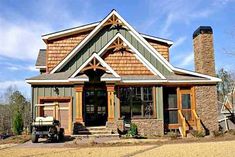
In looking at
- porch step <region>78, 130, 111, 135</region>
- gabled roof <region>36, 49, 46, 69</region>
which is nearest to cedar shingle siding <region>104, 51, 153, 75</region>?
porch step <region>78, 130, 111, 135</region>

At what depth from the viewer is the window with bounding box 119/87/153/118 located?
18391mm

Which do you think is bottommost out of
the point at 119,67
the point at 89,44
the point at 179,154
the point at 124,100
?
the point at 179,154

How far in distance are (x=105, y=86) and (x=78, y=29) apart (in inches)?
185

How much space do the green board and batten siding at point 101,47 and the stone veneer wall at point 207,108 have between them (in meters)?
2.45

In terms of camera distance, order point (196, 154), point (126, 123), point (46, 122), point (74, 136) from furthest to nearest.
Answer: point (126, 123), point (74, 136), point (46, 122), point (196, 154)

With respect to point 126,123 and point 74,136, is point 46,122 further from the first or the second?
point 126,123

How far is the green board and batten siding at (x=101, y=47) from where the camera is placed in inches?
765

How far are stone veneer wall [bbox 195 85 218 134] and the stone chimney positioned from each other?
1.53 m

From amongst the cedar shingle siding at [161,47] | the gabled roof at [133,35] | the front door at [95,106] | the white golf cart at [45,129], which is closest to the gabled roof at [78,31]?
the cedar shingle siding at [161,47]

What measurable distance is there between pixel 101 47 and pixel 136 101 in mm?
4181

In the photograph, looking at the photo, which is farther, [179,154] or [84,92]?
[84,92]

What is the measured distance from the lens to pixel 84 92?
18.7m

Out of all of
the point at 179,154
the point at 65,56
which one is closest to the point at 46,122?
the point at 65,56

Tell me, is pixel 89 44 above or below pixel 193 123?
above
